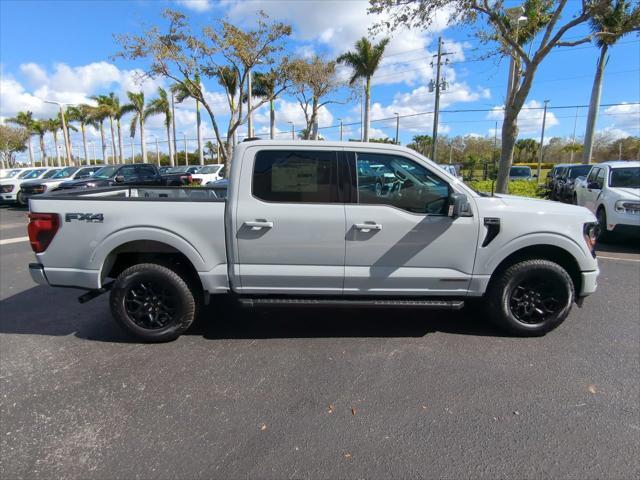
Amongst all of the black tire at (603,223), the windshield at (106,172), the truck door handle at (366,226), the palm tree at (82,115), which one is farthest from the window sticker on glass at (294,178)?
the palm tree at (82,115)

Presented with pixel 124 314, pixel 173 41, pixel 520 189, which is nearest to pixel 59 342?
pixel 124 314

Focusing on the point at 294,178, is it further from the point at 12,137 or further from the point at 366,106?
the point at 12,137

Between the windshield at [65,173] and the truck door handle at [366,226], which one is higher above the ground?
the windshield at [65,173]

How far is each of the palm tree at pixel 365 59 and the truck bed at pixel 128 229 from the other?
27734mm

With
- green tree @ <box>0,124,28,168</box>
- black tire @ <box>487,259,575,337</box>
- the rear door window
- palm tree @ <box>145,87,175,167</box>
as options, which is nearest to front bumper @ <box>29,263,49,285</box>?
the rear door window

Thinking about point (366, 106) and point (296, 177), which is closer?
point (296, 177)

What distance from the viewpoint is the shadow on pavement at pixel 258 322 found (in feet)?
13.2

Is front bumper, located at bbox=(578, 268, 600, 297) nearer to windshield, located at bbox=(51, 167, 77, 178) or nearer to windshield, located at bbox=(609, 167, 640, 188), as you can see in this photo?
windshield, located at bbox=(609, 167, 640, 188)

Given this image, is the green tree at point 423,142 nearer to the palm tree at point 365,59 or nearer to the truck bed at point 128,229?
the palm tree at point 365,59

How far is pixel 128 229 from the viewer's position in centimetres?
356

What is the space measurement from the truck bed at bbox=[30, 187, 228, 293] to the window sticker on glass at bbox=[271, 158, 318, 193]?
1.81ft

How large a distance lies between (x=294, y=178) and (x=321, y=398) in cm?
188

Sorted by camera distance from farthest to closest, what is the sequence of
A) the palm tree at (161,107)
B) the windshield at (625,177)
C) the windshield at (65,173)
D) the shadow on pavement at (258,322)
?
the palm tree at (161,107)
the windshield at (65,173)
the windshield at (625,177)
the shadow on pavement at (258,322)

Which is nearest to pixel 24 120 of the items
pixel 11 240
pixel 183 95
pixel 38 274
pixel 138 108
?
pixel 138 108
